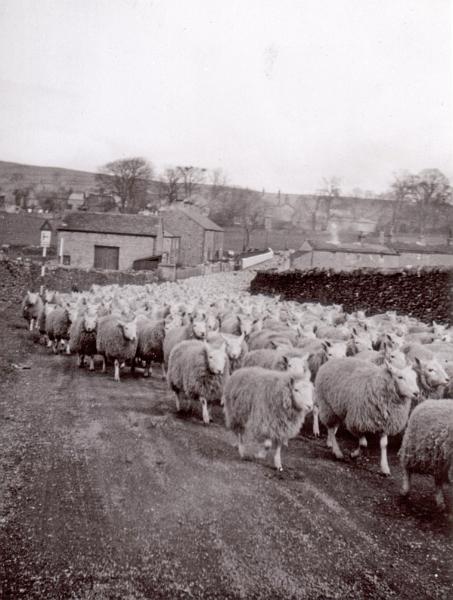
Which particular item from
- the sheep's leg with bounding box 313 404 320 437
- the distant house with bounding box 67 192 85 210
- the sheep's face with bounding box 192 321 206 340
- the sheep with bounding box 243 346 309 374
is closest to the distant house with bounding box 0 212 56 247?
the sheep's face with bounding box 192 321 206 340

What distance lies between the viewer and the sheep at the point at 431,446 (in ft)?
18.5

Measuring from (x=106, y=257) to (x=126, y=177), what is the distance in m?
43.5

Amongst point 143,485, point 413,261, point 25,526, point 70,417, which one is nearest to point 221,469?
point 143,485

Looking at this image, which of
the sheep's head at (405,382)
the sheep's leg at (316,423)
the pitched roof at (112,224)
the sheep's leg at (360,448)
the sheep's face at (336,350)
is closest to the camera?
the sheep's head at (405,382)

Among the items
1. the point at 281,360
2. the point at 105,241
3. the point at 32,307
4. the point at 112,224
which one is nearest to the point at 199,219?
the point at 112,224

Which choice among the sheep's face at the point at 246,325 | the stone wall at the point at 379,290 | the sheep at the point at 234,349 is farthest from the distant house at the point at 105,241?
the sheep at the point at 234,349

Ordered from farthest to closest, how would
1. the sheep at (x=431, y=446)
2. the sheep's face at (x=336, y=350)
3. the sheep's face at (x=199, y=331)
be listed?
1. the sheep's face at (x=199, y=331)
2. the sheep's face at (x=336, y=350)
3. the sheep at (x=431, y=446)

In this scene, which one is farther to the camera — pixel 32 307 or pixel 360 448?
pixel 32 307

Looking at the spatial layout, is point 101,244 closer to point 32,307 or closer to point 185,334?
point 32,307

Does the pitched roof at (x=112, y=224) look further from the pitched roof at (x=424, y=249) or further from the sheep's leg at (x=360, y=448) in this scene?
the sheep's leg at (x=360, y=448)

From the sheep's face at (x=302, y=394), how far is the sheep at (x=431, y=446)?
1287 millimetres

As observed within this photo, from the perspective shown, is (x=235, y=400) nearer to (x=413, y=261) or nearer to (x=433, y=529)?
(x=433, y=529)

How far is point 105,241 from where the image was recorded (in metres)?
49.8

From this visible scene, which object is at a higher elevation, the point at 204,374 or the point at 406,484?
the point at 204,374
